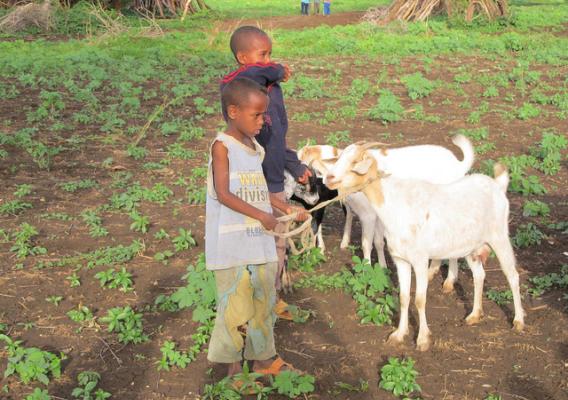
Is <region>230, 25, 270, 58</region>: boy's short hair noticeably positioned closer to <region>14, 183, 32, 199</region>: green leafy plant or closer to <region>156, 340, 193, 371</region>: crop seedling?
<region>156, 340, 193, 371</region>: crop seedling

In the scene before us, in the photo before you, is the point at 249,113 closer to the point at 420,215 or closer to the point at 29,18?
the point at 420,215

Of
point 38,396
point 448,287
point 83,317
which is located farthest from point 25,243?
point 448,287

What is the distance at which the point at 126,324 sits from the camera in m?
4.69

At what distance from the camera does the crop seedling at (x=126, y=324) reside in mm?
4574

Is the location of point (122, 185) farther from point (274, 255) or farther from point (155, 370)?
point (274, 255)

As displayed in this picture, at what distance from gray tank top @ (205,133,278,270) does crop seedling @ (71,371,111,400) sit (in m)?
1.20

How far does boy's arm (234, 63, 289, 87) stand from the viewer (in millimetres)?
3906

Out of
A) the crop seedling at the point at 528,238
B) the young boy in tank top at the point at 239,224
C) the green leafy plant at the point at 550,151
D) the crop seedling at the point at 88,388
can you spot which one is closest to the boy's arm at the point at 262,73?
the young boy in tank top at the point at 239,224

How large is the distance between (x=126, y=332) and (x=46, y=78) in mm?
10411

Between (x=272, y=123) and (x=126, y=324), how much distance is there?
1932mm

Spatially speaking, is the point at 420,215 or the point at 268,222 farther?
the point at 420,215

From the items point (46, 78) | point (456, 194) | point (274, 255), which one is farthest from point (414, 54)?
point (274, 255)

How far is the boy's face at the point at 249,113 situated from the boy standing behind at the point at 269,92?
145 millimetres

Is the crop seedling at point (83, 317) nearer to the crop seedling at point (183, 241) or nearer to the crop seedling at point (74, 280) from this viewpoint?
the crop seedling at point (74, 280)
